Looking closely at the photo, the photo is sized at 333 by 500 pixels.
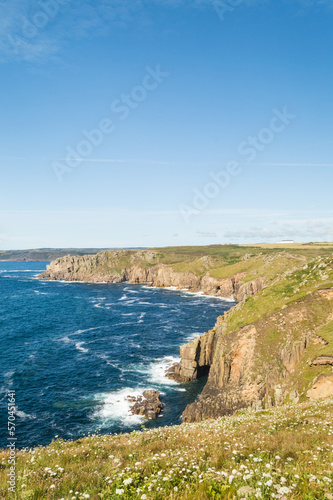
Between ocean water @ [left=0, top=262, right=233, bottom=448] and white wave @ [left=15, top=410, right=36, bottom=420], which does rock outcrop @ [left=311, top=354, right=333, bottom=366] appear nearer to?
ocean water @ [left=0, top=262, right=233, bottom=448]

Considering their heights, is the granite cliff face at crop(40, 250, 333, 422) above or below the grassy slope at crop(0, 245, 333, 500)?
below

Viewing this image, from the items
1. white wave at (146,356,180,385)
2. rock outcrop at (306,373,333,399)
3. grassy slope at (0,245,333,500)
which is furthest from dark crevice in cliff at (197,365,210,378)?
grassy slope at (0,245,333,500)

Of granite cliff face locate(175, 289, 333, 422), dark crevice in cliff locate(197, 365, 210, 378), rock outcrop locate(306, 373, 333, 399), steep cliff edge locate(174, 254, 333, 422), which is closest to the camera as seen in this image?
rock outcrop locate(306, 373, 333, 399)

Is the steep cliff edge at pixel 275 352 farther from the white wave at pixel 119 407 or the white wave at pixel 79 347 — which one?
the white wave at pixel 79 347

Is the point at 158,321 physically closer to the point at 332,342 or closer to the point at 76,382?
the point at 76,382

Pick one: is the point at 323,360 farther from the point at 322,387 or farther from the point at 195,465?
the point at 195,465

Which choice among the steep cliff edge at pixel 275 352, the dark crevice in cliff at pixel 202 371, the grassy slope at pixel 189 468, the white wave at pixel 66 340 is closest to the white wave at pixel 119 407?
the steep cliff edge at pixel 275 352
